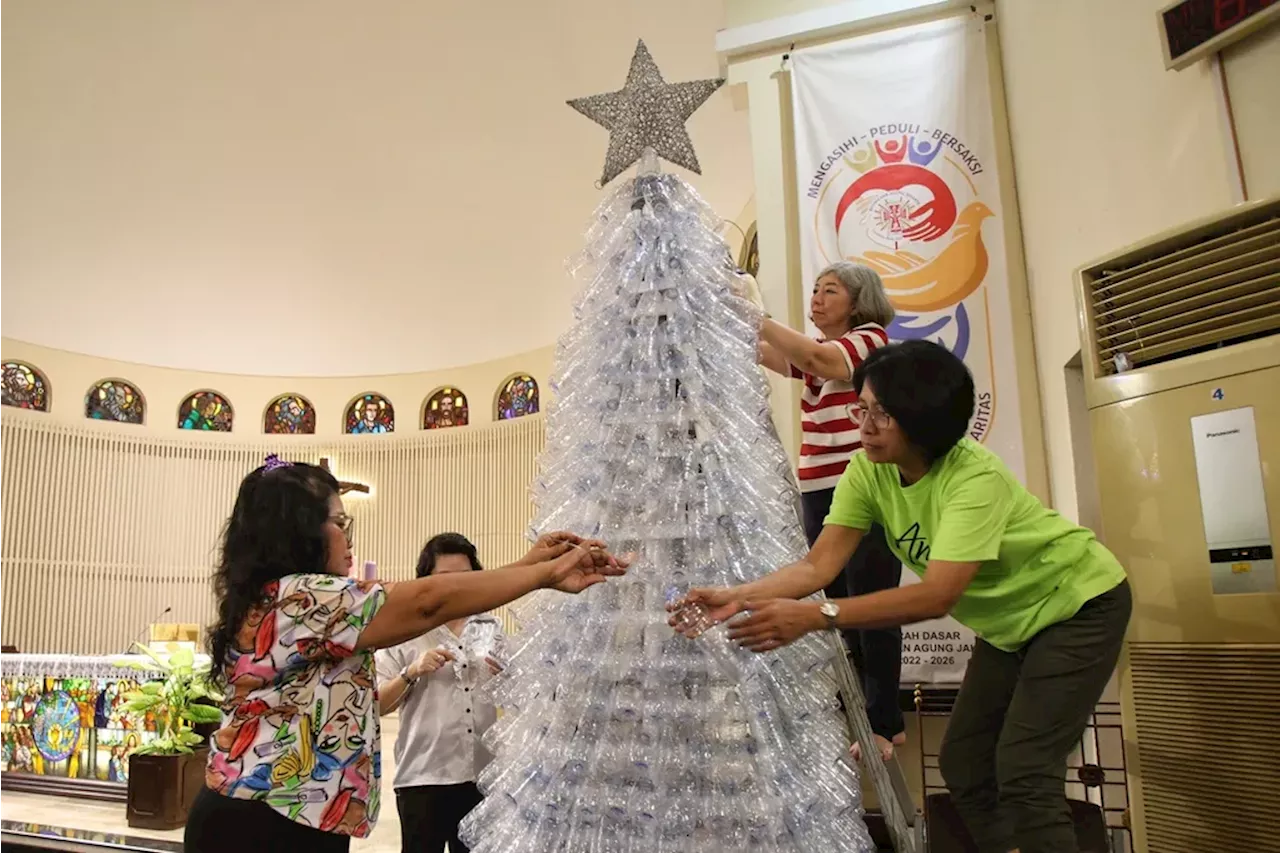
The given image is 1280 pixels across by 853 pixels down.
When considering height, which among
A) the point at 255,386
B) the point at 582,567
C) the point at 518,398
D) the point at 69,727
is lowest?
the point at 69,727

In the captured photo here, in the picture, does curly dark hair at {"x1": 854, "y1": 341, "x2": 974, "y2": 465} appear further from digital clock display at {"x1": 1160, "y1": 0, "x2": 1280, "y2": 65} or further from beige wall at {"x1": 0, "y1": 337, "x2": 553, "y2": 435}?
beige wall at {"x1": 0, "y1": 337, "x2": 553, "y2": 435}

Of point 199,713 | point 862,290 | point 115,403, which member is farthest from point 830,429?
point 115,403

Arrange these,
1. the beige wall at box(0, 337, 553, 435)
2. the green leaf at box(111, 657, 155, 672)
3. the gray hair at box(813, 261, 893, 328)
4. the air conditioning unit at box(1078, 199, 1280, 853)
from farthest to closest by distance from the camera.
Result: the beige wall at box(0, 337, 553, 435), the green leaf at box(111, 657, 155, 672), the gray hair at box(813, 261, 893, 328), the air conditioning unit at box(1078, 199, 1280, 853)

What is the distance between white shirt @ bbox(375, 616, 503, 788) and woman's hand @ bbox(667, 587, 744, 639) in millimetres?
1053

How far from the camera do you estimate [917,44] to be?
430cm

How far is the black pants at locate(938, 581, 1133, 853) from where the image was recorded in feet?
5.42

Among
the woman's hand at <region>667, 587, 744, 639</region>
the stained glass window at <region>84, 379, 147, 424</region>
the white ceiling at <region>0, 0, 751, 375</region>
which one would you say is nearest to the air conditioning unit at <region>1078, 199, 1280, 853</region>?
the woman's hand at <region>667, 587, 744, 639</region>

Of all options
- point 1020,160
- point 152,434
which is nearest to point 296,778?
point 1020,160

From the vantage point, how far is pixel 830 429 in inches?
110

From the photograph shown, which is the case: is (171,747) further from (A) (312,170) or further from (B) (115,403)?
(B) (115,403)

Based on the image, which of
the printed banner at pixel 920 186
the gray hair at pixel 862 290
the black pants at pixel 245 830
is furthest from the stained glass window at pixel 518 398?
the black pants at pixel 245 830

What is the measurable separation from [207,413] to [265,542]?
12.4m

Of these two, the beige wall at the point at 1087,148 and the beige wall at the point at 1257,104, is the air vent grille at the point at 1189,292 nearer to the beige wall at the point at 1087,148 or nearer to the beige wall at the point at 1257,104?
the beige wall at the point at 1257,104

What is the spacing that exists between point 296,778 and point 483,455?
10821 millimetres
